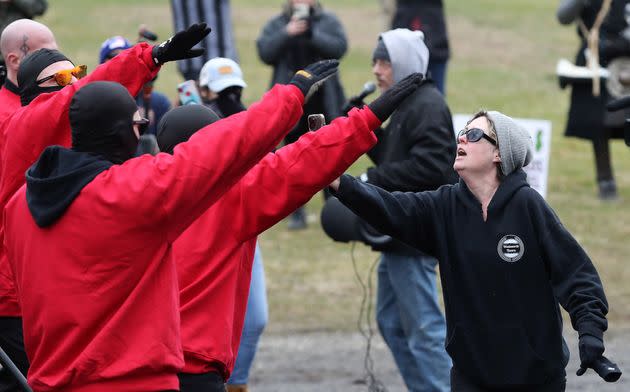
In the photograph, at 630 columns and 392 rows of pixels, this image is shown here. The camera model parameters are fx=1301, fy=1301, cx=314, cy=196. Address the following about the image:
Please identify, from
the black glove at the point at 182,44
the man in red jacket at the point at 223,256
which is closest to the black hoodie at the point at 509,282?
the man in red jacket at the point at 223,256

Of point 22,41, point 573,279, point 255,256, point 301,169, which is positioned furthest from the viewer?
point 255,256

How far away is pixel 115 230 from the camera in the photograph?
4004 mm

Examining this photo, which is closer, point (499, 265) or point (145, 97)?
point (499, 265)

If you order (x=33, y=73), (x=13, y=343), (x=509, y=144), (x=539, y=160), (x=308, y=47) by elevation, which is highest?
(x=33, y=73)

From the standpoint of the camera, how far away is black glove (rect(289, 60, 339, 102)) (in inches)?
169

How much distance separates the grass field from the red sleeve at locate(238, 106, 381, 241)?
15.2ft

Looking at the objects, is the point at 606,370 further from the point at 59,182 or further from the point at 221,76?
the point at 221,76

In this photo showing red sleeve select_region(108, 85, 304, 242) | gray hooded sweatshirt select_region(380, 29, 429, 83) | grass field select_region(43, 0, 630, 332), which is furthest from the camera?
grass field select_region(43, 0, 630, 332)

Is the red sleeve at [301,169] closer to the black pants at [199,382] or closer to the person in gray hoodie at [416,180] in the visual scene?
the black pants at [199,382]

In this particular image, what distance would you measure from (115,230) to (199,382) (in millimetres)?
991

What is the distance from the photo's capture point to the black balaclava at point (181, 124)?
4973 mm

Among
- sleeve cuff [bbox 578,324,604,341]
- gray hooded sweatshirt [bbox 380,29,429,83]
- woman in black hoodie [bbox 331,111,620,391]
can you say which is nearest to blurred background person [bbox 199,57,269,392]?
gray hooded sweatshirt [bbox 380,29,429,83]

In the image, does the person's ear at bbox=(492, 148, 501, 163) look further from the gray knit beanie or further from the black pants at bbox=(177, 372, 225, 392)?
the black pants at bbox=(177, 372, 225, 392)

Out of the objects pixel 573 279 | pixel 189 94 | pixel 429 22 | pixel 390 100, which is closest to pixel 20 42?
pixel 189 94
